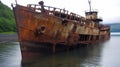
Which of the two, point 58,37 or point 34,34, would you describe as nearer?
point 34,34

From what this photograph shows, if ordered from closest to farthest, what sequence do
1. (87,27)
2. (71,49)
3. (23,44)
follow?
(23,44) → (71,49) → (87,27)

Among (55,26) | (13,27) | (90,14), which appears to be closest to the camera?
(55,26)

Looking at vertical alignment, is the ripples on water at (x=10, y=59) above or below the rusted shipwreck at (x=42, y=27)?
below

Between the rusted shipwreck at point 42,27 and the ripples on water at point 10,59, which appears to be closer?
the ripples on water at point 10,59

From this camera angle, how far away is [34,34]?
18.2 metres

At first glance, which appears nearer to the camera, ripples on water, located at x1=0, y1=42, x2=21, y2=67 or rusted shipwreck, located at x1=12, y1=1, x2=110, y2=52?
ripples on water, located at x1=0, y1=42, x2=21, y2=67

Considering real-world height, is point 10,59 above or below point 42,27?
below

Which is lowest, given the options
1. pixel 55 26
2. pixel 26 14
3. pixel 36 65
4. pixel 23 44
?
pixel 36 65

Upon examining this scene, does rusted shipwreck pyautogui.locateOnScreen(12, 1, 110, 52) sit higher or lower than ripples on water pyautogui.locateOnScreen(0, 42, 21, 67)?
higher

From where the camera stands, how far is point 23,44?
57.5 ft

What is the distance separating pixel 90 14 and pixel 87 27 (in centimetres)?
1368

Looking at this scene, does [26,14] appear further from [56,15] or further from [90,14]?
[90,14]

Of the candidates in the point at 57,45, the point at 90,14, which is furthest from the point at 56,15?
the point at 90,14

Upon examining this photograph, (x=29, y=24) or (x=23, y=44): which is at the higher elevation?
(x=29, y=24)
